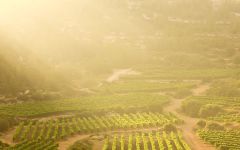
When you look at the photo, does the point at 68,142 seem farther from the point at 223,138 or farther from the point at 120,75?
the point at 120,75

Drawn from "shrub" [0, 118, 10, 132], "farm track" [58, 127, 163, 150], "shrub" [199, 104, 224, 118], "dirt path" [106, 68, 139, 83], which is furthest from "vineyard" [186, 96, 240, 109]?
"shrub" [0, 118, 10, 132]

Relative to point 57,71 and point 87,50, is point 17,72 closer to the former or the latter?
point 57,71

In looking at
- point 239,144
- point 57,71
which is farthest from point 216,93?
point 57,71

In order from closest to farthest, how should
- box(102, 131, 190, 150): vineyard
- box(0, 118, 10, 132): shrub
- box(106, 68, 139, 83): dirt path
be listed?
box(102, 131, 190, 150): vineyard < box(0, 118, 10, 132): shrub < box(106, 68, 139, 83): dirt path

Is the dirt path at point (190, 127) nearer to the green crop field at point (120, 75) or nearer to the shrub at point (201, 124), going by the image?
the green crop field at point (120, 75)

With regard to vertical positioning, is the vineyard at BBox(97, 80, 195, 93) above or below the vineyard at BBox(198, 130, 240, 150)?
above

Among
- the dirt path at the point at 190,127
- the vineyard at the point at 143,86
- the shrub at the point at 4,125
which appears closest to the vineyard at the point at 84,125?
the shrub at the point at 4,125

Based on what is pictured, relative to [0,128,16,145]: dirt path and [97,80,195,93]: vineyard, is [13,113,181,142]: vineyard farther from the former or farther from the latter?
[97,80,195,93]: vineyard
